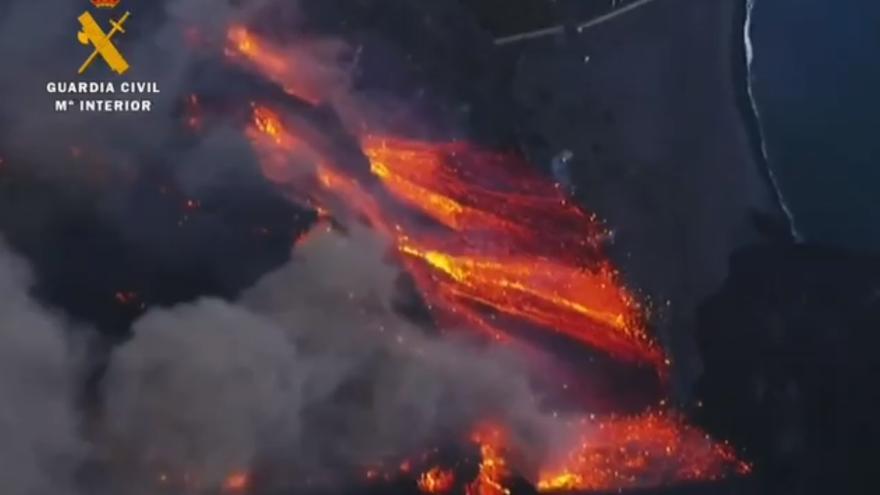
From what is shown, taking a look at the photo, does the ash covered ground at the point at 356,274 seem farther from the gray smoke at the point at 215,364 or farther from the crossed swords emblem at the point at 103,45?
the crossed swords emblem at the point at 103,45

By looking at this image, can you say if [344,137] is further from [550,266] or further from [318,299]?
[550,266]

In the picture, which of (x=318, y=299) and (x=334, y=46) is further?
(x=334, y=46)

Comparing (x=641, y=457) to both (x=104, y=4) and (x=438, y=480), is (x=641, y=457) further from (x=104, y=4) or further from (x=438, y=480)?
(x=104, y=4)

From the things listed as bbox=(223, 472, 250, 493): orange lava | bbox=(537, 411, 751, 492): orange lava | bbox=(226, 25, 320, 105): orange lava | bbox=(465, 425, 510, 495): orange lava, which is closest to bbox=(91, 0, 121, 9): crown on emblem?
bbox=(226, 25, 320, 105): orange lava

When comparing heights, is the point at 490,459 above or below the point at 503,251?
below

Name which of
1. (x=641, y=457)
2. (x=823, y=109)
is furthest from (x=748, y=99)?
(x=641, y=457)

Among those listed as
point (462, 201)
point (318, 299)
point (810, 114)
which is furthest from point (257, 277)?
point (810, 114)

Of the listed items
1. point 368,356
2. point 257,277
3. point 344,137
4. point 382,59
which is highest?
point 382,59
